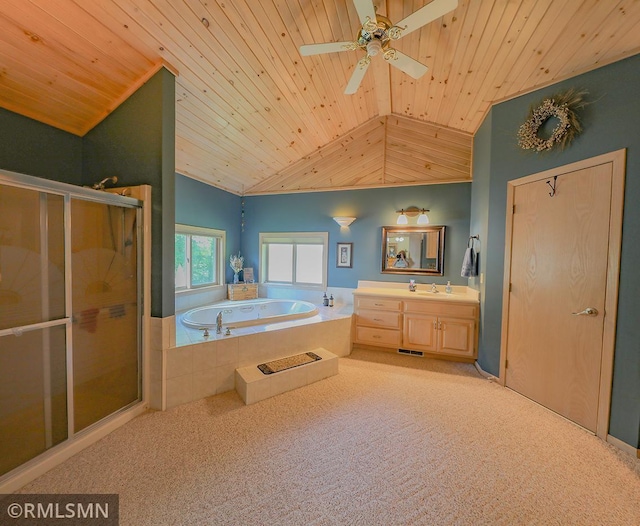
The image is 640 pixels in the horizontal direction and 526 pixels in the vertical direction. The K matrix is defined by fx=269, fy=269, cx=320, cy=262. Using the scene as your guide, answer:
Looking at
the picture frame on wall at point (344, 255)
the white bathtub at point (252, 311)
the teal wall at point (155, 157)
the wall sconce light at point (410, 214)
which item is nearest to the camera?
the teal wall at point (155, 157)

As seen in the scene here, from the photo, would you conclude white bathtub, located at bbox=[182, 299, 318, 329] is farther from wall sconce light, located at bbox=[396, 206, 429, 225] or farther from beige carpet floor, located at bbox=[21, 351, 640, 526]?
wall sconce light, located at bbox=[396, 206, 429, 225]

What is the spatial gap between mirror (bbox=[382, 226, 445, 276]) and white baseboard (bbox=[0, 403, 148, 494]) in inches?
143

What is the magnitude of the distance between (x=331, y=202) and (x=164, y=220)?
9.33 ft

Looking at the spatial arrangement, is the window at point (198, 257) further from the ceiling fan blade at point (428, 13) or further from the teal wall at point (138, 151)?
the ceiling fan blade at point (428, 13)

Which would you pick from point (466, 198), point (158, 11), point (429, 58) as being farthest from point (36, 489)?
point (466, 198)

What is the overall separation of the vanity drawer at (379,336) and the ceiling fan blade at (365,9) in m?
3.28

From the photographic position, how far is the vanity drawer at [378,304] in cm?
369

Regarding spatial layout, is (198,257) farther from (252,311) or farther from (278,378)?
(278,378)

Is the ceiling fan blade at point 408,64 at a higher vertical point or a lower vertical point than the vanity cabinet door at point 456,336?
higher

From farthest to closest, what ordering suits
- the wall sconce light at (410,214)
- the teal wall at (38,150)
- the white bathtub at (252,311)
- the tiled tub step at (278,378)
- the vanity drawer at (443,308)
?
1. the wall sconce light at (410,214)
2. the white bathtub at (252,311)
3. the vanity drawer at (443,308)
4. the tiled tub step at (278,378)
5. the teal wall at (38,150)

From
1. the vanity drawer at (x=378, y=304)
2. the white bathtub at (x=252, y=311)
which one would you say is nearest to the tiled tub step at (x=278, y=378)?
the white bathtub at (x=252, y=311)

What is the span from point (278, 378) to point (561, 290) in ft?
8.87

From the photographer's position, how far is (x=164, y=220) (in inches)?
92.7

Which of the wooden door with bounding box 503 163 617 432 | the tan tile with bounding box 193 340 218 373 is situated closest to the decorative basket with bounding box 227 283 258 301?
the tan tile with bounding box 193 340 218 373
